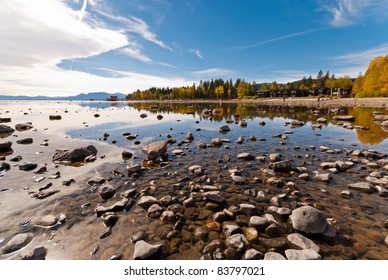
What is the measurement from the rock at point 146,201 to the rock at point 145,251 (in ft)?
6.95

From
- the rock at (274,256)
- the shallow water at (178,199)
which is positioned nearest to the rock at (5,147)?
the shallow water at (178,199)

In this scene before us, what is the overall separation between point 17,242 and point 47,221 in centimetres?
100

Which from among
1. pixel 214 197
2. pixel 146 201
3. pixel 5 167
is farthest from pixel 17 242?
pixel 5 167

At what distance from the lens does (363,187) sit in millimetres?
7867

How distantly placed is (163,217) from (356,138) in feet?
66.9

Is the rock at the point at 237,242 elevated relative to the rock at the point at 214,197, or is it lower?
lower

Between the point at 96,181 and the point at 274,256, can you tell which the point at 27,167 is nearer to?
the point at 96,181

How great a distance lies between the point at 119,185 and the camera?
356 inches

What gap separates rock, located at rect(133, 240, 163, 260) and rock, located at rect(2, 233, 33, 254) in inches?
137

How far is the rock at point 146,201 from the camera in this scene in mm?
7285

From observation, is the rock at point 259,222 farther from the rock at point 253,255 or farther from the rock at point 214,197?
the rock at point 214,197

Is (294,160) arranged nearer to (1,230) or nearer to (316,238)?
(316,238)

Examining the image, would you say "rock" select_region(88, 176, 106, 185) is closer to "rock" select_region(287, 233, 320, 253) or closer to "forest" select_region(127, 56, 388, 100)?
"rock" select_region(287, 233, 320, 253)

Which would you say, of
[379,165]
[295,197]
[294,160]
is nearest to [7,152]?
[295,197]
